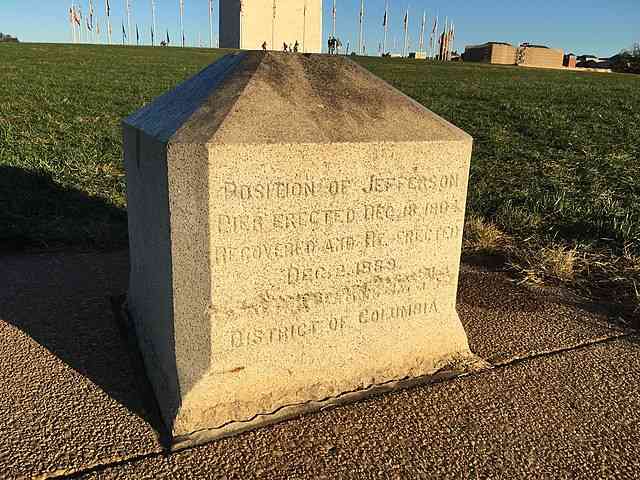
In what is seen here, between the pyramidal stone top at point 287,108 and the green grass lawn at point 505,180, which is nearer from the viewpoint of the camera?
the pyramidal stone top at point 287,108

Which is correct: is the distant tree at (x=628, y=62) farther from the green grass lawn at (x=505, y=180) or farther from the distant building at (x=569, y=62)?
the green grass lawn at (x=505, y=180)

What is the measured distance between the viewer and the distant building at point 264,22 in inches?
2012

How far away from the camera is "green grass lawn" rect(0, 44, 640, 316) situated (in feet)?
16.0

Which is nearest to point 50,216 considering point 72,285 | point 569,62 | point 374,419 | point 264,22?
point 72,285

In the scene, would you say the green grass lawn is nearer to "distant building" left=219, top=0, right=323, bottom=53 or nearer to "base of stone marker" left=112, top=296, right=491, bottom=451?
"base of stone marker" left=112, top=296, right=491, bottom=451

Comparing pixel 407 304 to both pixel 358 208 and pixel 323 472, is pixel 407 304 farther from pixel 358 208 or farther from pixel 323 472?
pixel 323 472

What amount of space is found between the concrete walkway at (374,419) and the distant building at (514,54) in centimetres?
6184

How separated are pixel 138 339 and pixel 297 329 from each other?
107cm

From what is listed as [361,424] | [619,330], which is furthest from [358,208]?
[619,330]

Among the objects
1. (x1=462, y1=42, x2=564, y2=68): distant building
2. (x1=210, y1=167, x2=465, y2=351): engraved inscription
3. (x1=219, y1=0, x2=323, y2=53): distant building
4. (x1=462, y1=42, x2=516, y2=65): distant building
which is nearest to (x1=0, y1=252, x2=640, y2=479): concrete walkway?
(x1=210, y1=167, x2=465, y2=351): engraved inscription

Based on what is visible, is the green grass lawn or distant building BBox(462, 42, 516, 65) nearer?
the green grass lawn

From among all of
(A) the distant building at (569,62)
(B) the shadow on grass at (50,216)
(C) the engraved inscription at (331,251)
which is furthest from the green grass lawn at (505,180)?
(A) the distant building at (569,62)

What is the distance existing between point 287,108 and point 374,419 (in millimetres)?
1397

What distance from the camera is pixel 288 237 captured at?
2.57 meters
